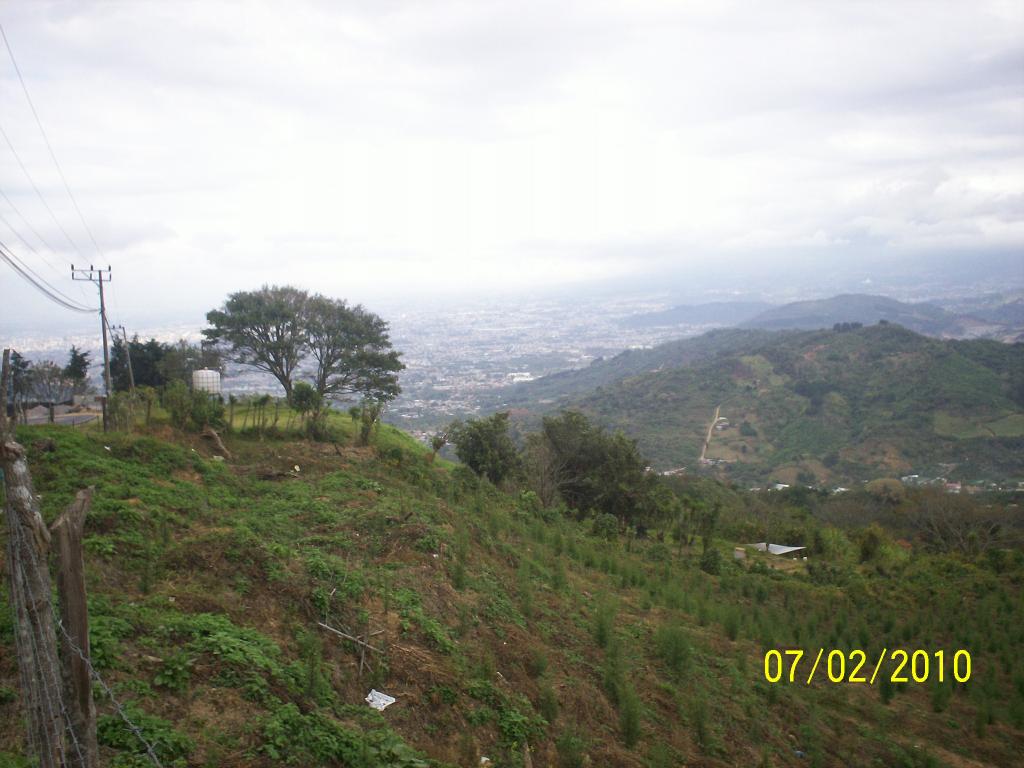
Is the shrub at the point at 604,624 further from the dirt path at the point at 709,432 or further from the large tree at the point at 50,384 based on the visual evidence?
the dirt path at the point at 709,432

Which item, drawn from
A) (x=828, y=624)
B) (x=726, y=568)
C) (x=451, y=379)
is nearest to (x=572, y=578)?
(x=828, y=624)

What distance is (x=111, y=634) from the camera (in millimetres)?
4789

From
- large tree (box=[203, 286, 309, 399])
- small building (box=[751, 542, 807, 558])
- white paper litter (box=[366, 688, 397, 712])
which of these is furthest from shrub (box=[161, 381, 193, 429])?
small building (box=[751, 542, 807, 558])

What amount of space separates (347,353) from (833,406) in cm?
5723

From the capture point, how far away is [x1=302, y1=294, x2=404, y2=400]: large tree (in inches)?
953

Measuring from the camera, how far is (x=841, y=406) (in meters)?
64.1

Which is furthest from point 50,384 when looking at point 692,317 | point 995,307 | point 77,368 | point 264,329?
point 995,307

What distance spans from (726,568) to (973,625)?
4922mm

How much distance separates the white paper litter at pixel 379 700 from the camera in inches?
209

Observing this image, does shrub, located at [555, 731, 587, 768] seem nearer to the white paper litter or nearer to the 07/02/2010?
the white paper litter

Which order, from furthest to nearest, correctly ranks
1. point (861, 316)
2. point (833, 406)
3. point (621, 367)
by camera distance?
point (861, 316) < point (621, 367) < point (833, 406)

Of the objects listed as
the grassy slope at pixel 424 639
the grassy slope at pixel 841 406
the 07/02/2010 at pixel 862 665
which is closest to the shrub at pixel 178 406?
the grassy slope at pixel 424 639

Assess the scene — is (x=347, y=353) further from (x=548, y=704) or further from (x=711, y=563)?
(x=548, y=704)

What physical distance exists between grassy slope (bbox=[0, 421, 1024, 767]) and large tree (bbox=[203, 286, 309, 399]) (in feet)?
37.2
